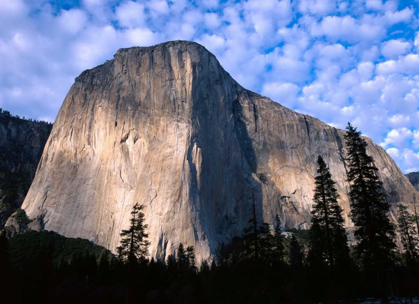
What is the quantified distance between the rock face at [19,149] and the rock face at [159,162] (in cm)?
1872

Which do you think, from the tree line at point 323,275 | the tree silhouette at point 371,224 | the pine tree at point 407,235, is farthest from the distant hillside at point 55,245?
the tree silhouette at point 371,224

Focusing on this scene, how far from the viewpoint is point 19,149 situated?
423 feet

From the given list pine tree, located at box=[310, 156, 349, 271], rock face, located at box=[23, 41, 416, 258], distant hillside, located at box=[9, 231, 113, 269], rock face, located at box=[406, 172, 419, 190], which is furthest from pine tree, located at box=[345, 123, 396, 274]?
rock face, located at box=[406, 172, 419, 190]

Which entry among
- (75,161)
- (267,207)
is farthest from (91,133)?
(267,207)

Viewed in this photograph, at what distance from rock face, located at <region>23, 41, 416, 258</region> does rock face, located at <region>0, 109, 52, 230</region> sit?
61.4 ft

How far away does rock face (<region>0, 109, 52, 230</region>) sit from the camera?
349 ft

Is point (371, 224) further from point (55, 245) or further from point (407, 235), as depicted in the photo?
point (55, 245)

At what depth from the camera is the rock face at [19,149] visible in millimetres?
106225

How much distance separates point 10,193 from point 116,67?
41.8 metres

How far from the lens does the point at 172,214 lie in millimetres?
69938

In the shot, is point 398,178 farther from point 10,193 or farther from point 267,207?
point 10,193

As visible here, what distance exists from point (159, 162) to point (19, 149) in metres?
75.5

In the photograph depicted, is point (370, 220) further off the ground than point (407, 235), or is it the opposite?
point (407, 235)

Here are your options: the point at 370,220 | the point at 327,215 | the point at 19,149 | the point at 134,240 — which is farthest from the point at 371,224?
the point at 19,149
